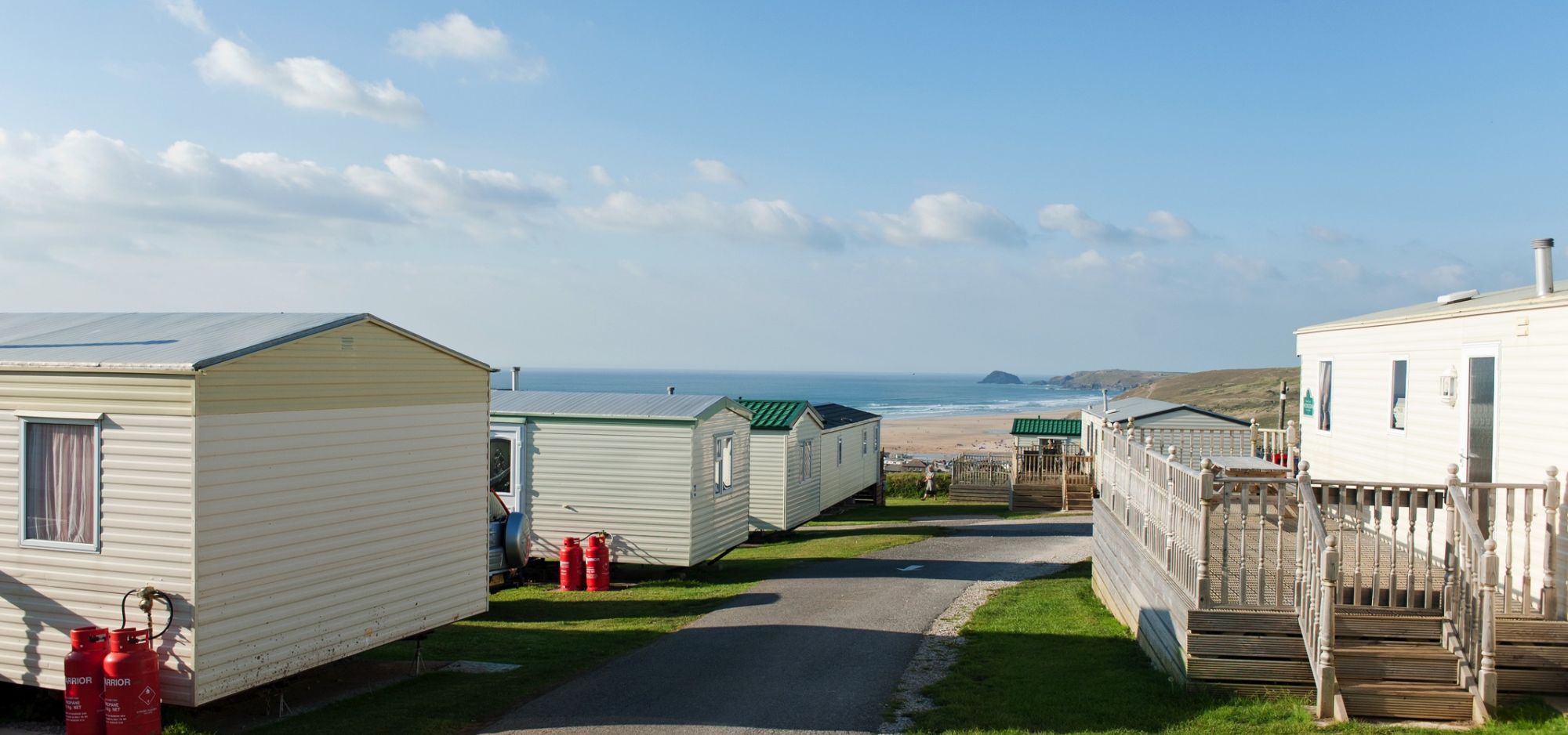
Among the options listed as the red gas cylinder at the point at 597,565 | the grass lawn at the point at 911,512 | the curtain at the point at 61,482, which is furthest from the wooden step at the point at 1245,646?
the grass lawn at the point at 911,512

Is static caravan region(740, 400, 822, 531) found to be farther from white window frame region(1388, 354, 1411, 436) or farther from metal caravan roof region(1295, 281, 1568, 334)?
white window frame region(1388, 354, 1411, 436)

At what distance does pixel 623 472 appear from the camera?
54.7ft

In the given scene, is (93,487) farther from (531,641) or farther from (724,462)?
(724,462)

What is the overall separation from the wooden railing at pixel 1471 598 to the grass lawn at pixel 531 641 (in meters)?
7.34

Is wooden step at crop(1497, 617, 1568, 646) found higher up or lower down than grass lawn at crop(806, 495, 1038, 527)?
higher up

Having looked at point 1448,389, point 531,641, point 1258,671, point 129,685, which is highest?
point 1448,389

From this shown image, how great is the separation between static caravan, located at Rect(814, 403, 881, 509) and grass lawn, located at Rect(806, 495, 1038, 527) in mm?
498

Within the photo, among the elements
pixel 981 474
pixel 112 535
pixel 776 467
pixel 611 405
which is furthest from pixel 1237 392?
pixel 112 535

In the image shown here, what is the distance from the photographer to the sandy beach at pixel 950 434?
2810 inches

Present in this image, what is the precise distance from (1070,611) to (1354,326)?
454 cm

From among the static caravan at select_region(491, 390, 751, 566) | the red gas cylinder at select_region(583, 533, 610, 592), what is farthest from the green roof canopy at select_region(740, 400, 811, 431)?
the red gas cylinder at select_region(583, 533, 610, 592)

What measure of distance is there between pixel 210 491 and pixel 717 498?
33.1 feet

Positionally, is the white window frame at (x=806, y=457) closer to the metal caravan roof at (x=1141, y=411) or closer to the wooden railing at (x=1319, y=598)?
the metal caravan roof at (x=1141, y=411)

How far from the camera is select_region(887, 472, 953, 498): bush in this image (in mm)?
34375
